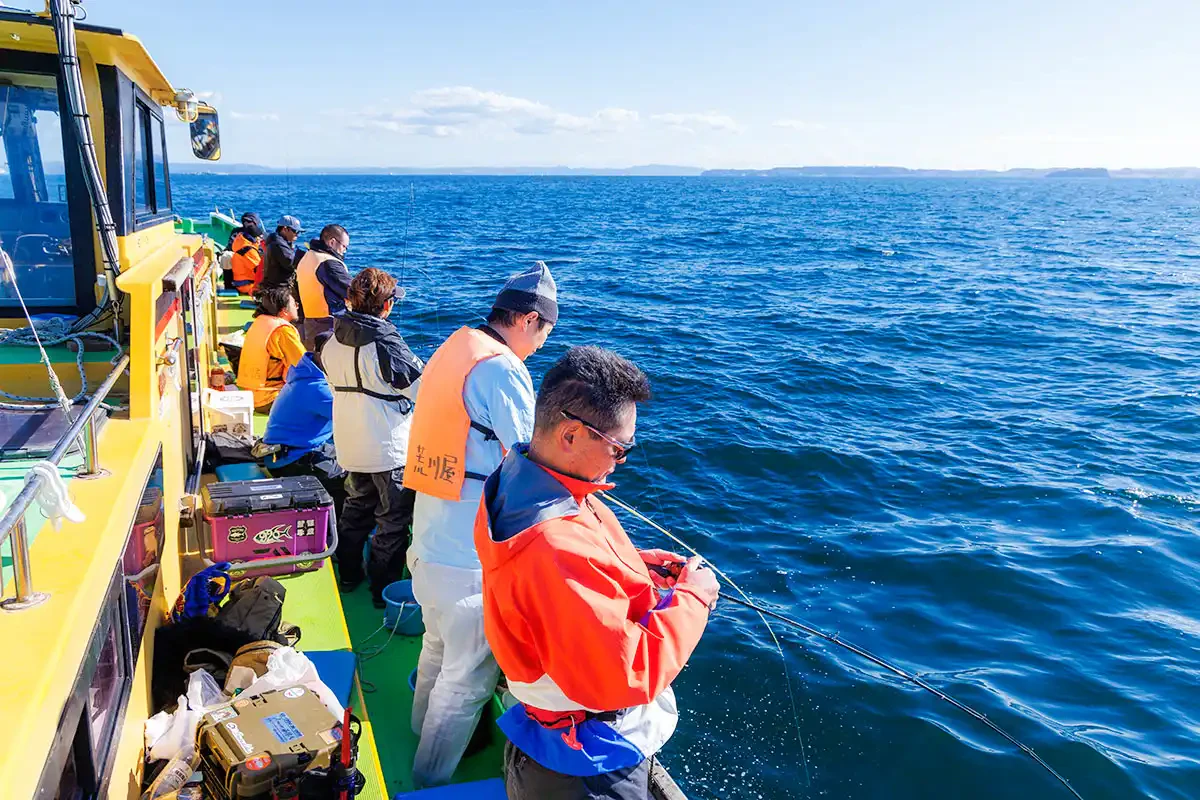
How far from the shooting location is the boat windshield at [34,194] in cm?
429

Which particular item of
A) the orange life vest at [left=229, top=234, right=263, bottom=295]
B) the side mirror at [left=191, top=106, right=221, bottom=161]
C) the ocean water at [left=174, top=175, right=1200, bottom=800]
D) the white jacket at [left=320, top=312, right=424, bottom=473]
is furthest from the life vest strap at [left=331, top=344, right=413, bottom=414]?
the orange life vest at [left=229, top=234, right=263, bottom=295]

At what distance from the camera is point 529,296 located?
3.26 meters

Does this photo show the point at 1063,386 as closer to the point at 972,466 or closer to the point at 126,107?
the point at 972,466

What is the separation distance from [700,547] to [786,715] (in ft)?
8.05

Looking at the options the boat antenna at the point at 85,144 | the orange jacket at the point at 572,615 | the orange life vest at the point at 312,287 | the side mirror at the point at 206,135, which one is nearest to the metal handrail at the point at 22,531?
the orange jacket at the point at 572,615

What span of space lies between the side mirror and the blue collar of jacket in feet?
19.7

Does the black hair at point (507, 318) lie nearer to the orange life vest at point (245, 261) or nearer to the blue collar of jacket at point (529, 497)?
the blue collar of jacket at point (529, 497)

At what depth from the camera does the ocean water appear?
576 centimetres

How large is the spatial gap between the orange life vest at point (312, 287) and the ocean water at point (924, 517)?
3650mm

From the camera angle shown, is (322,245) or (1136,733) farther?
(322,245)

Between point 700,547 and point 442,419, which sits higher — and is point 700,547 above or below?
below

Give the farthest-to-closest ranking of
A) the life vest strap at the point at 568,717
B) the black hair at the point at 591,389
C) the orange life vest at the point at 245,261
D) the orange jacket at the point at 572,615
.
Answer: the orange life vest at the point at 245,261, the life vest strap at the point at 568,717, the black hair at the point at 591,389, the orange jacket at the point at 572,615

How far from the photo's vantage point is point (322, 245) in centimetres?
735

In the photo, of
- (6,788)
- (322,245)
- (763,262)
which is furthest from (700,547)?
(763,262)
